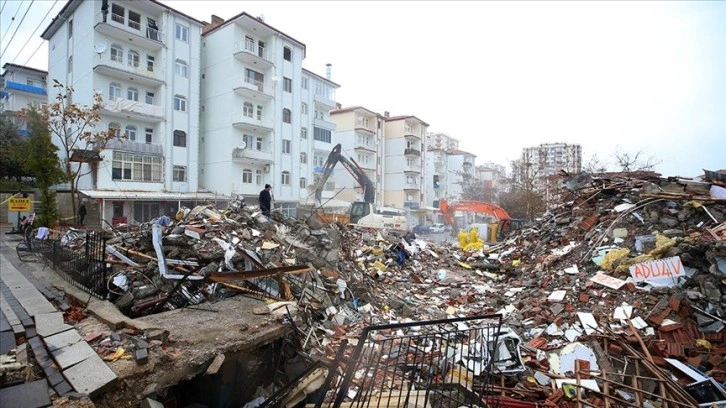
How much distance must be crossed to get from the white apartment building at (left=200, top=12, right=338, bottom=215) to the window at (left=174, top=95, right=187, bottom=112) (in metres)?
2.37

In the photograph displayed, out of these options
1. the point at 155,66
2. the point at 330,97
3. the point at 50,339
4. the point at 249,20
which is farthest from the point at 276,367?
the point at 330,97

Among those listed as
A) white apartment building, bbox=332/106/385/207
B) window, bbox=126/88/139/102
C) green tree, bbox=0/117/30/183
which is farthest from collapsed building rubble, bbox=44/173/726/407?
white apartment building, bbox=332/106/385/207

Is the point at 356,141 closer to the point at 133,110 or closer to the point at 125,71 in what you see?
the point at 133,110

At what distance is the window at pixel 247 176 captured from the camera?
25297 millimetres

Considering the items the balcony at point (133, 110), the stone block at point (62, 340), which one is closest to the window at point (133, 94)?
the balcony at point (133, 110)

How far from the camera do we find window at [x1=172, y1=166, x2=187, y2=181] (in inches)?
883

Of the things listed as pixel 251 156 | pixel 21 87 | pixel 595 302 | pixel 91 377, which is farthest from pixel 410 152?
pixel 91 377

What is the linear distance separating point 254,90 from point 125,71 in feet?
24.9

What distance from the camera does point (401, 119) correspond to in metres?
42.2

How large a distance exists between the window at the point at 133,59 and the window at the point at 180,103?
8.60ft

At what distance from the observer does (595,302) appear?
21.0ft

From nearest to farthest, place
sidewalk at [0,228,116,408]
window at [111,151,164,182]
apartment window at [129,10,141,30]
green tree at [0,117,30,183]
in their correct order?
1. sidewalk at [0,228,116,408]
2. window at [111,151,164,182]
3. apartment window at [129,10,141,30]
4. green tree at [0,117,30,183]

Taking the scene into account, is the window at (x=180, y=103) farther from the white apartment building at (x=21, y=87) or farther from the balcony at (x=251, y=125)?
the white apartment building at (x=21, y=87)

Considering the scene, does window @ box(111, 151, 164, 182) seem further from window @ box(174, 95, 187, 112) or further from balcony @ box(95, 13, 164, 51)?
balcony @ box(95, 13, 164, 51)
